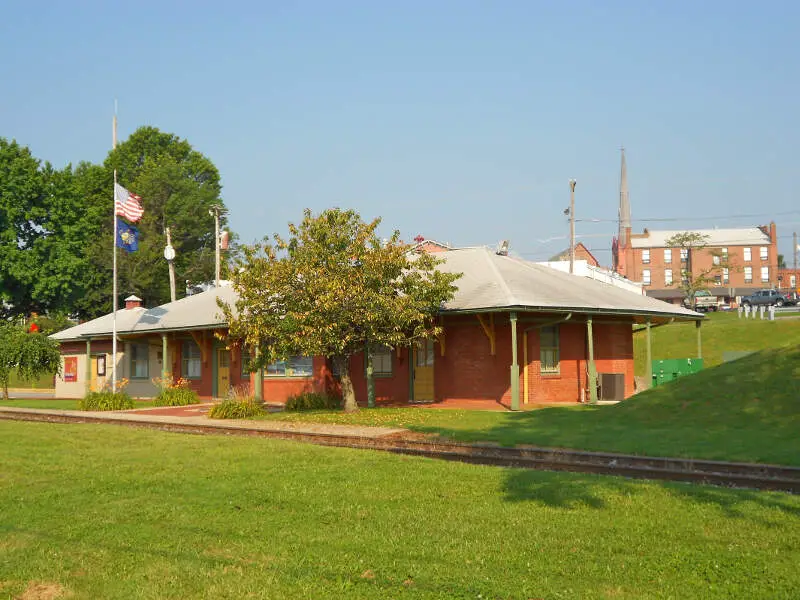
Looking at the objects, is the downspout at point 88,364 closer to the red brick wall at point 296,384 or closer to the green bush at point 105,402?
the green bush at point 105,402

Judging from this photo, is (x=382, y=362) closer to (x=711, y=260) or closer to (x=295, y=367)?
(x=295, y=367)

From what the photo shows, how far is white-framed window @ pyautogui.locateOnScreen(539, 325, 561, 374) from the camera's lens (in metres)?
26.6

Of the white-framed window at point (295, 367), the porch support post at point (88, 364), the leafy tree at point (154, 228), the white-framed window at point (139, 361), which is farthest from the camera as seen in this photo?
the leafy tree at point (154, 228)

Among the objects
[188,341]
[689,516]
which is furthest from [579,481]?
[188,341]

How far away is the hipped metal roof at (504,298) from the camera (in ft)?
80.6

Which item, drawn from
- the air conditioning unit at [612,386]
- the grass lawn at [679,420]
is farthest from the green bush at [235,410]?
the air conditioning unit at [612,386]

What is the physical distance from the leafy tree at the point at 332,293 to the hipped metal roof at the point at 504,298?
1.63 meters

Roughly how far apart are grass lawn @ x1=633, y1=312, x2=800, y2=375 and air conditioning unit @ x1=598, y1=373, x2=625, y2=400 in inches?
675

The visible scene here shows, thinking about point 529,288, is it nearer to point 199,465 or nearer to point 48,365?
point 199,465

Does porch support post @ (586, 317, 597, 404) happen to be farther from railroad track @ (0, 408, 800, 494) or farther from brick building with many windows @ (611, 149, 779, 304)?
brick building with many windows @ (611, 149, 779, 304)

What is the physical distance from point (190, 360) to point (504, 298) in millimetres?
15996

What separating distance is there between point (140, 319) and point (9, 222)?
19566mm

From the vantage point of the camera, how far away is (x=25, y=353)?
35.3 meters

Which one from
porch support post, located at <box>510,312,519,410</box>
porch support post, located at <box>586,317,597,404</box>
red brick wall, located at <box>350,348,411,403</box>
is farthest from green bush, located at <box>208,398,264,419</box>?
porch support post, located at <box>586,317,597,404</box>
